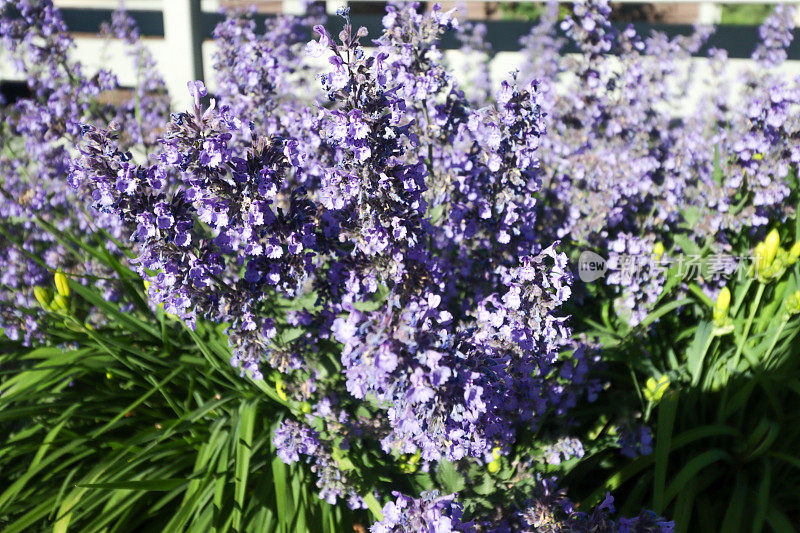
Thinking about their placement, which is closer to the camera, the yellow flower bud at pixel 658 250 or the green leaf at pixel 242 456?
the green leaf at pixel 242 456

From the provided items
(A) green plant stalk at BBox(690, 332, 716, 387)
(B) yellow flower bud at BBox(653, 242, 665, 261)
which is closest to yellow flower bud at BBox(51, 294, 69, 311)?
(B) yellow flower bud at BBox(653, 242, 665, 261)

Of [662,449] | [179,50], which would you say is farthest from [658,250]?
[179,50]

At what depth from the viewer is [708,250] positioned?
8.91 ft

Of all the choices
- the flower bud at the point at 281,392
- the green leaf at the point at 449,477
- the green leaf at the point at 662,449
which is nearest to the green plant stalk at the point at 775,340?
the green leaf at the point at 662,449

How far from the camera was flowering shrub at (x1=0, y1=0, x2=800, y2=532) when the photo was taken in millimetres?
1620

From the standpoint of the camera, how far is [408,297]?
1.73 metres

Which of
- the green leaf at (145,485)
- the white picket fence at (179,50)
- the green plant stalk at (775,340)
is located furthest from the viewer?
the white picket fence at (179,50)

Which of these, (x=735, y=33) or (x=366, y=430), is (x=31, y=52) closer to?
(x=366, y=430)

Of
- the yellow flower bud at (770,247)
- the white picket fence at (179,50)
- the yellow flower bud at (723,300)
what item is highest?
the white picket fence at (179,50)

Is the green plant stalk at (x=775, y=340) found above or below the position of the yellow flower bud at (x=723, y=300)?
below

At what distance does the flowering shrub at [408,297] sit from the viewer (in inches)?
63.8

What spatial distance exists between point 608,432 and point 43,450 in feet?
7.42

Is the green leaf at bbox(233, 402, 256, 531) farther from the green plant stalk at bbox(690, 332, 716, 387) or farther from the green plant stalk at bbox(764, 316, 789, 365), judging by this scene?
the green plant stalk at bbox(764, 316, 789, 365)

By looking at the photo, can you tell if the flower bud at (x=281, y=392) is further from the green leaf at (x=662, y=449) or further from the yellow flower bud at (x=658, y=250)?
the yellow flower bud at (x=658, y=250)
